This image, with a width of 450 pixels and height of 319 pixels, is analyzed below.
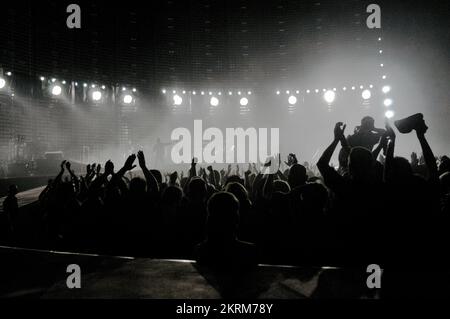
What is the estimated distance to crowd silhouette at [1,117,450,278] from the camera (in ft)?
6.29

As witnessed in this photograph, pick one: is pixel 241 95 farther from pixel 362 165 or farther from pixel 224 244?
pixel 224 244

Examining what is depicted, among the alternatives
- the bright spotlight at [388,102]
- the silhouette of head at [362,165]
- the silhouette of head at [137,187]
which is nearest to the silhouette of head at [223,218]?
the silhouette of head at [362,165]

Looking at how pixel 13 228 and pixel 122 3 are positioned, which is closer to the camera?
pixel 13 228

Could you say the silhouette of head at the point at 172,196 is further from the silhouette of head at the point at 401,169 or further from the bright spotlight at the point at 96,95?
the bright spotlight at the point at 96,95

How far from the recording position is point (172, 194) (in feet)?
10.3

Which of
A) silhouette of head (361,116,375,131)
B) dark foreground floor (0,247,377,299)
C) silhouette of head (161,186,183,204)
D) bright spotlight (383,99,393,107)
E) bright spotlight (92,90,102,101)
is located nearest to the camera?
dark foreground floor (0,247,377,299)

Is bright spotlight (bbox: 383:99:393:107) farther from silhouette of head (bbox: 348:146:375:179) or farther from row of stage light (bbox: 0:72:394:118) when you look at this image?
silhouette of head (bbox: 348:146:375:179)

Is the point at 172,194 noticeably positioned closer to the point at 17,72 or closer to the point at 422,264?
the point at 422,264

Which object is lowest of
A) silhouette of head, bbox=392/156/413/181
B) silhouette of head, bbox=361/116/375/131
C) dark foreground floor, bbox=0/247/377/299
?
dark foreground floor, bbox=0/247/377/299

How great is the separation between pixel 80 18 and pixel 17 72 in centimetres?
474

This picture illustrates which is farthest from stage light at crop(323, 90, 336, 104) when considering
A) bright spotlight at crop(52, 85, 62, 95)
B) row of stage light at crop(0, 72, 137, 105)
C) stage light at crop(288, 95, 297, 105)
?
bright spotlight at crop(52, 85, 62, 95)

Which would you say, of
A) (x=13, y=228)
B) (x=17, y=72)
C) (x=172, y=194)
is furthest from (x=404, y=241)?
(x=17, y=72)

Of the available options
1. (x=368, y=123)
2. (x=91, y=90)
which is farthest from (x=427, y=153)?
(x=91, y=90)

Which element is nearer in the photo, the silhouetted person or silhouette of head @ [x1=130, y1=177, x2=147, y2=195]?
the silhouetted person
